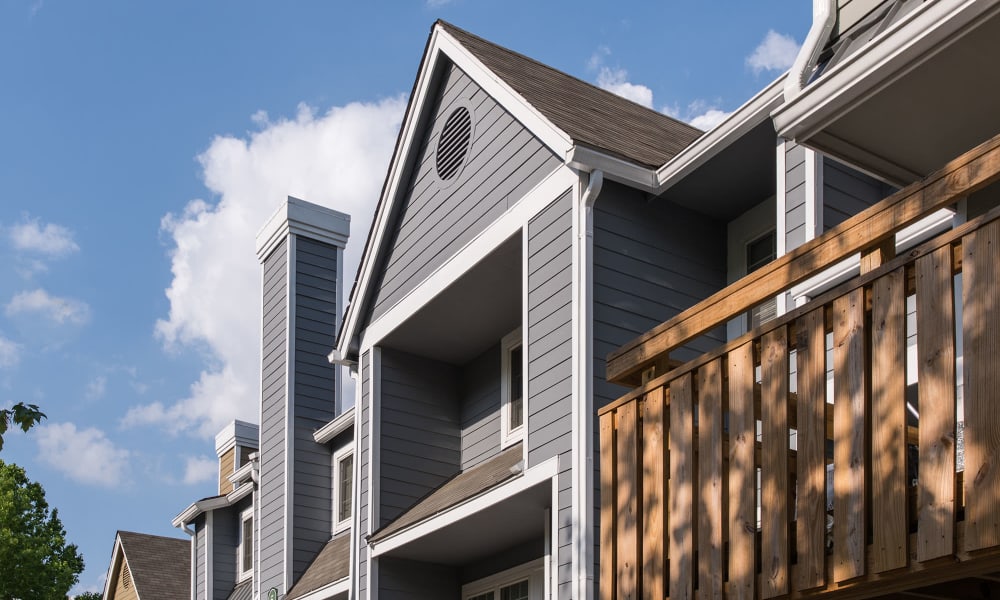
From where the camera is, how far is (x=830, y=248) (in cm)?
582

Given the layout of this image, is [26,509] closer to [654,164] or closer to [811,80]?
[654,164]

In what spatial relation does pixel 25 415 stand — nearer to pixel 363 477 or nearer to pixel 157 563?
pixel 363 477

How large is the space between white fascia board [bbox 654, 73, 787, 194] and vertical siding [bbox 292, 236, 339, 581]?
9.32m

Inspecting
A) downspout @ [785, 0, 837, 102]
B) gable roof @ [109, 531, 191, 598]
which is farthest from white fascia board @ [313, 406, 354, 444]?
downspout @ [785, 0, 837, 102]

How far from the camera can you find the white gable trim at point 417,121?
12800 mm

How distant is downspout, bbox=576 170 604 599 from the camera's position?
407 inches

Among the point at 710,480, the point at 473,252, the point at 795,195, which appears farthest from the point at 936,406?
the point at 473,252

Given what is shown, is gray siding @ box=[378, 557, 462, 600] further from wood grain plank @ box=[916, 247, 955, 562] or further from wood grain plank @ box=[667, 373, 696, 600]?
wood grain plank @ box=[916, 247, 955, 562]

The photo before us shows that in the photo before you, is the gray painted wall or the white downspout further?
the gray painted wall

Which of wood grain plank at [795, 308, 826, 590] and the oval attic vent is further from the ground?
the oval attic vent

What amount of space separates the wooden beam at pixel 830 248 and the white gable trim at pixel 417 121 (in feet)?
17.7

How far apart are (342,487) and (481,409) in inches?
180

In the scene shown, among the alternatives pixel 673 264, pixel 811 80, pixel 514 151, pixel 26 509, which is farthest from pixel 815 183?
pixel 26 509

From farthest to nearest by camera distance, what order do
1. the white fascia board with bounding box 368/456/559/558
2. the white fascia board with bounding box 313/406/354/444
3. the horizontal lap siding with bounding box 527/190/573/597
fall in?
1. the white fascia board with bounding box 313/406/354/444
2. the white fascia board with bounding box 368/456/559/558
3. the horizontal lap siding with bounding box 527/190/573/597
